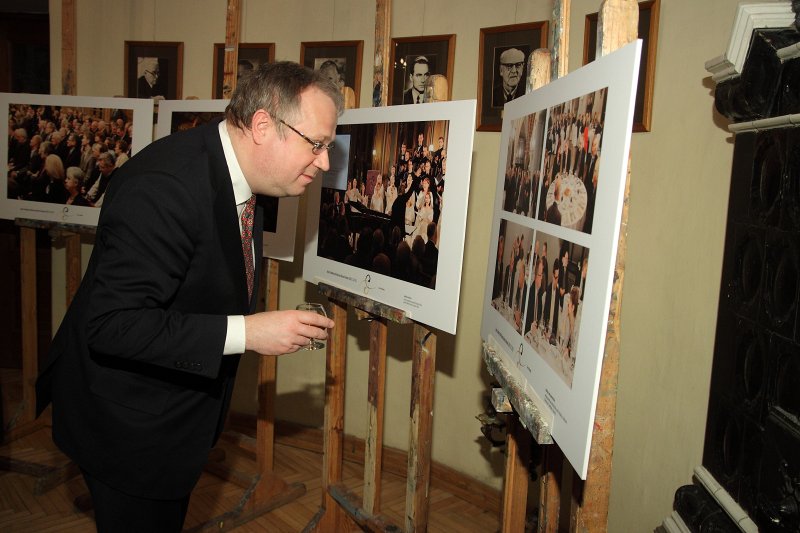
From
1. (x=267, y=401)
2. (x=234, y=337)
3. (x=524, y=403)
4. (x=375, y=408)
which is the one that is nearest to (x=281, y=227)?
(x=267, y=401)

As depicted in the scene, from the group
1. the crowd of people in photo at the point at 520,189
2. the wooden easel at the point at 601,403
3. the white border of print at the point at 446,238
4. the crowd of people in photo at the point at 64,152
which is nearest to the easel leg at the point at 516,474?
the wooden easel at the point at 601,403

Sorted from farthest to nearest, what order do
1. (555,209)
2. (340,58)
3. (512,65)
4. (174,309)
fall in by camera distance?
1. (340,58)
2. (512,65)
3. (174,309)
4. (555,209)

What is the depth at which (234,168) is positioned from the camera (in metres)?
1.78

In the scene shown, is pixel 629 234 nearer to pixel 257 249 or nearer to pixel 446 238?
pixel 446 238

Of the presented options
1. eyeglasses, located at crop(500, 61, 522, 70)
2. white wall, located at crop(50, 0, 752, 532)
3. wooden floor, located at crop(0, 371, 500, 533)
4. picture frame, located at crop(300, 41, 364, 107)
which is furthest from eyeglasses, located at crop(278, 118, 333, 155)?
wooden floor, located at crop(0, 371, 500, 533)

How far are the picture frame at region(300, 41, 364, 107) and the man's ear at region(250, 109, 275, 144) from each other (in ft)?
6.24

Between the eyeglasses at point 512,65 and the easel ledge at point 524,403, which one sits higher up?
the eyeglasses at point 512,65

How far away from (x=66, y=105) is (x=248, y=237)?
2118 mm

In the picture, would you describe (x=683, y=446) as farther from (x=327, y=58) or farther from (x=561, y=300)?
(x=327, y=58)

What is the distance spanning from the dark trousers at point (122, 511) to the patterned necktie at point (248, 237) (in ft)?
1.97

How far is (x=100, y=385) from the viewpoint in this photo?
1.64 metres

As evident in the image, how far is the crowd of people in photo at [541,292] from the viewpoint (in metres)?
1.40

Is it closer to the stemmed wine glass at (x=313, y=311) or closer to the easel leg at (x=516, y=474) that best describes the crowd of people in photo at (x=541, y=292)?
the easel leg at (x=516, y=474)

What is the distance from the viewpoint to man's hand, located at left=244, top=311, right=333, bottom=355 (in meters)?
1.60
